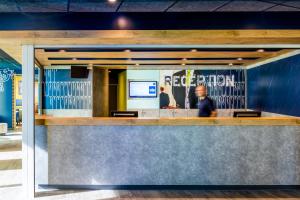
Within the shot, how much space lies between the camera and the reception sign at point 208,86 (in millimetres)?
10352

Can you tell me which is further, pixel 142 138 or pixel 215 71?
pixel 215 71

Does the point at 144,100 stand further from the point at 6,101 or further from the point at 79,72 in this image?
the point at 6,101

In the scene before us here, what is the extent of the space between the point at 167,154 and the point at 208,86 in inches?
197

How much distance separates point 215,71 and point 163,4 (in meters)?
6.17

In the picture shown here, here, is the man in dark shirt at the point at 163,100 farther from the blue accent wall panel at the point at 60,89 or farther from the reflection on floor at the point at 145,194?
the reflection on floor at the point at 145,194

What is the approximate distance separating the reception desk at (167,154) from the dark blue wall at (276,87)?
57.0 inches

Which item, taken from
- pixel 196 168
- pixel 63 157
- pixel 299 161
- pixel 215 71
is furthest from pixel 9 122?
pixel 299 161

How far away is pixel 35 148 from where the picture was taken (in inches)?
227

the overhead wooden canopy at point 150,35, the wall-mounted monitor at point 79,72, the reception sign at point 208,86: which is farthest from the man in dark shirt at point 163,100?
the overhead wooden canopy at point 150,35

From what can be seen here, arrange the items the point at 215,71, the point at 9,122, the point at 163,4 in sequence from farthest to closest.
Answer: the point at 9,122 < the point at 215,71 < the point at 163,4

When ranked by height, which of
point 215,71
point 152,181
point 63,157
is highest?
point 215,71

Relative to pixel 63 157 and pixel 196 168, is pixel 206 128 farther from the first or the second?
pixel 63 157

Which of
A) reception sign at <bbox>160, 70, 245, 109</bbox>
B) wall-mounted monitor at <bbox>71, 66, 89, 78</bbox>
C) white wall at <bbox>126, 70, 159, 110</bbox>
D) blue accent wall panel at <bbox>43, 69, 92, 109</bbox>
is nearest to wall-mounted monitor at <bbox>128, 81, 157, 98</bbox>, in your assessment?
white wall at <bbox>126, 70, 159, 110</bbox>

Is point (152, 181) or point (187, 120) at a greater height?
point (187, 120)
